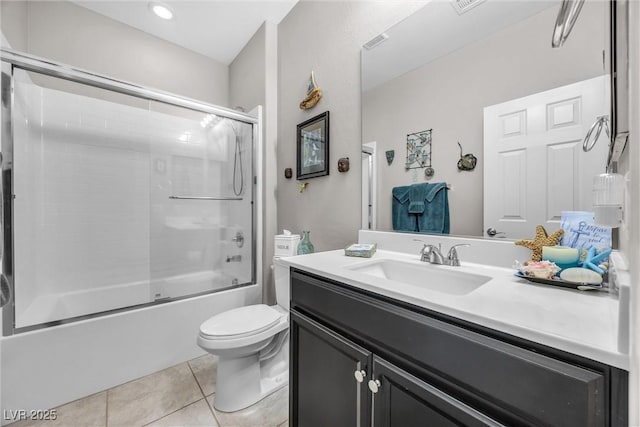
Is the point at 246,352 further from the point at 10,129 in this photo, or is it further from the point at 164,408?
the point at 10,129

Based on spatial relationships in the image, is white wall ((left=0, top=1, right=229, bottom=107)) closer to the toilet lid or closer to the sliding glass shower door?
the sliding glass shower door

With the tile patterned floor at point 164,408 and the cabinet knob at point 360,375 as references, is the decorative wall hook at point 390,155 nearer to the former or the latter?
the cabinet knob at point 360,375

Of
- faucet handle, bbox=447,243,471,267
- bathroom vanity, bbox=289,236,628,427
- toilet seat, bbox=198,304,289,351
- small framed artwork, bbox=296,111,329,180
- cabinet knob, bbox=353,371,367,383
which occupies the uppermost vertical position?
small framed artwork, bbox=296,111,329,180

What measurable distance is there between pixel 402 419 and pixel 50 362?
179cm

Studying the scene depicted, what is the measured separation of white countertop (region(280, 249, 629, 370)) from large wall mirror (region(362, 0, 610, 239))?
34 cm

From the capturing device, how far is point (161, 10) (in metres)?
2.09

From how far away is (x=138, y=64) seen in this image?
235 cm

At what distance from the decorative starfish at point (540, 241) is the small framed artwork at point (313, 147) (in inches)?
45.0

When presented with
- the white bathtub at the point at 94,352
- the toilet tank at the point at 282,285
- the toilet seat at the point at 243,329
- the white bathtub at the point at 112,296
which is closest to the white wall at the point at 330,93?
the toilet tank at the point at 282,285

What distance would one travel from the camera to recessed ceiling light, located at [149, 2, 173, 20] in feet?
6.68

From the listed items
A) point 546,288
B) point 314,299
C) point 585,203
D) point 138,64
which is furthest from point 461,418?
point 138,64

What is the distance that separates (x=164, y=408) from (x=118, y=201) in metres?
1.49

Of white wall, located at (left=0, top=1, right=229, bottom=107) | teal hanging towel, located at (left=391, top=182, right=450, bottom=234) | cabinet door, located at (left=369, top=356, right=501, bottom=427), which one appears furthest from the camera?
white wall, located at (left=0, top=1, right=229, bottom=107)

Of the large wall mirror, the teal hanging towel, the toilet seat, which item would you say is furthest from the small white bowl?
the toilet seat
